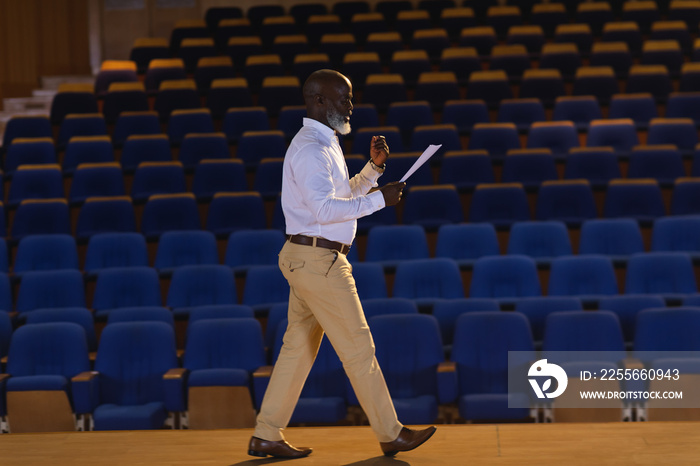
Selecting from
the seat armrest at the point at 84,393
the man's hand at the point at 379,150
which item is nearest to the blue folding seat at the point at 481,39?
the seat armrest at the point at 84,393

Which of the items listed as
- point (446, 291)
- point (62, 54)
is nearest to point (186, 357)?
point (446, 291)

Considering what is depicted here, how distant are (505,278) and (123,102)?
7.06 feet

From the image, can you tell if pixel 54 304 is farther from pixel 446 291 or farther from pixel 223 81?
pixel 223 81

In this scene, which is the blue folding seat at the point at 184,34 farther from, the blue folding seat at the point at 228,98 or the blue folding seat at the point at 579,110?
the blue folding seat at the point at 579,110

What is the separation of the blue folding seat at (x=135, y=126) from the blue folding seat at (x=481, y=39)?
5.42ft

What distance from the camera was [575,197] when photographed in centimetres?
274

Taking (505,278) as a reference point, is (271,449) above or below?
below

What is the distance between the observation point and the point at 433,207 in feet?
9.07

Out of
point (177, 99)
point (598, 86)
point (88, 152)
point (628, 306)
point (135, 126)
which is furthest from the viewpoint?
point (177, 99)

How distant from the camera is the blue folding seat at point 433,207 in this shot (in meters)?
2.75

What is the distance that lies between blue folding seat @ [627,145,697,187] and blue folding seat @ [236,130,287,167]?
1290 mm

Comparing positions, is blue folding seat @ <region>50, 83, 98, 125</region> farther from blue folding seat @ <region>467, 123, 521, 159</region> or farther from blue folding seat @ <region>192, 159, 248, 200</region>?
blue folding seat @ <region>467, 123, 521, 159</region>

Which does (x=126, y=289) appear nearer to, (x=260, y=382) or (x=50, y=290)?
(x=50, y=290)

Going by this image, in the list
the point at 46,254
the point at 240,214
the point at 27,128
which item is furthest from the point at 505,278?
the point at 27,128
